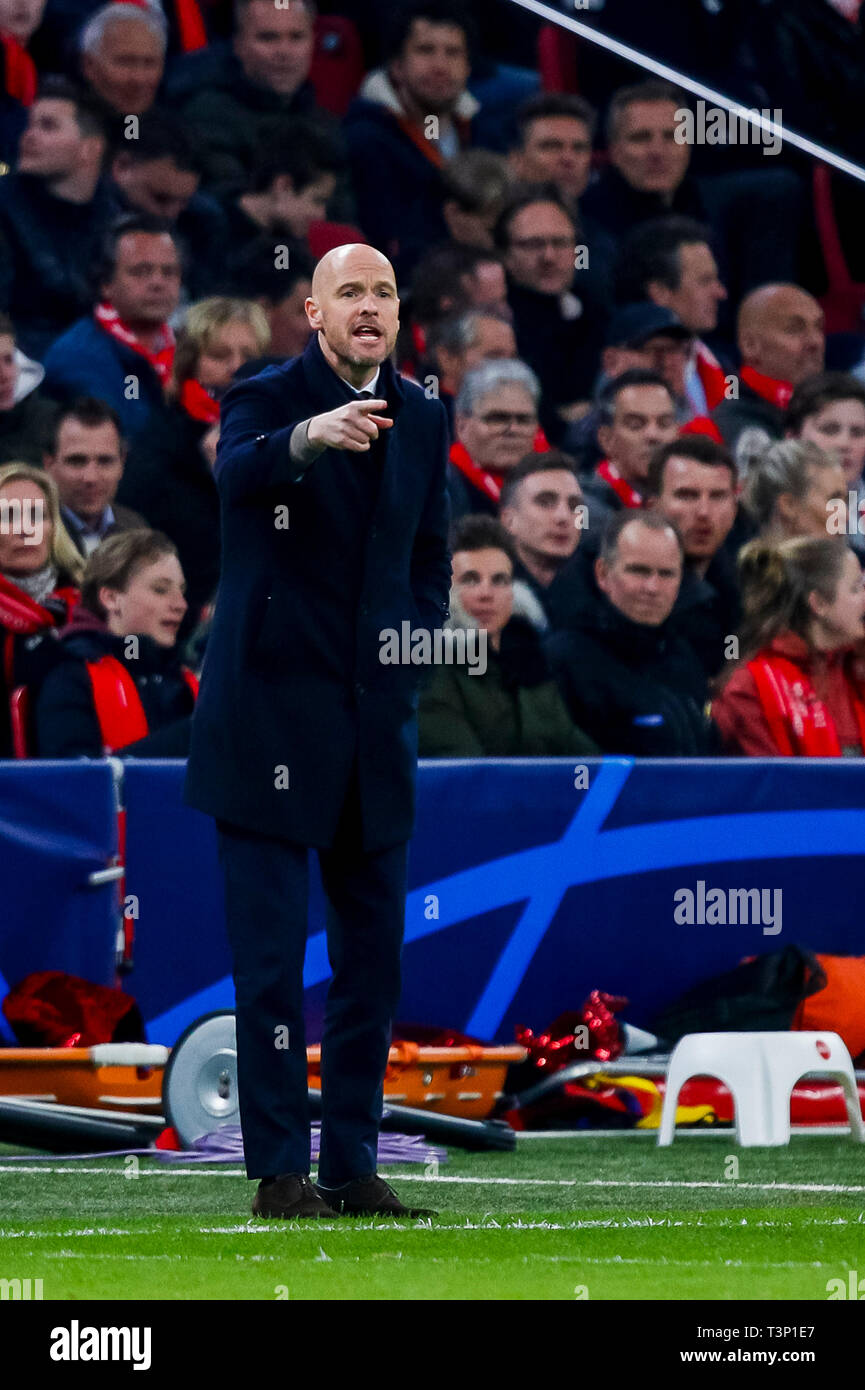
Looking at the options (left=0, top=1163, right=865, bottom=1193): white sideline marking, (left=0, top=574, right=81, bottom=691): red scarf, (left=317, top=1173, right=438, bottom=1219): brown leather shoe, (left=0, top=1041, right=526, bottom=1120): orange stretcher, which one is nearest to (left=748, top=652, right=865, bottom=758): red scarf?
(left=0, top=1041, right=526, bottom=1120): orange stretcher

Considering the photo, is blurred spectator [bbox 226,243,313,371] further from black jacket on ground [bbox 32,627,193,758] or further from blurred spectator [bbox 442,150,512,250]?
black jacket on ground [bbox 32,627,193,758]

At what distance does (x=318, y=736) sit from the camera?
5.04m

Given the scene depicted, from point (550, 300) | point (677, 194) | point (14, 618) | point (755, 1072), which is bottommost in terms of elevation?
point (755, 1072)

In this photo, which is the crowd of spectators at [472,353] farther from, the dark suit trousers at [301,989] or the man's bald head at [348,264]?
the man's bald head at [348,264]

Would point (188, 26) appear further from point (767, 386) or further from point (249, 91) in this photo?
point (767, 386)

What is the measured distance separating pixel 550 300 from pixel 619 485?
1169mm

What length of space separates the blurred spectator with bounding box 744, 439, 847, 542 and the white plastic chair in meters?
3.16

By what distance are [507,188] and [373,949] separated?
22.6 ft

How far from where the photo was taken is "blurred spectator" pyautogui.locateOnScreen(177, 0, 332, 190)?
436 inches

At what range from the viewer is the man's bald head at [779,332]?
38.2 ft

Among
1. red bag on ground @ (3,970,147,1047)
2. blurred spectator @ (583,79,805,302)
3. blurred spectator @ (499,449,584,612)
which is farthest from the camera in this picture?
blurred spectator @ (583,79,805,302)

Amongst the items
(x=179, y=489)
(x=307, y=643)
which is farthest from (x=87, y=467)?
(x=307, y=643)
